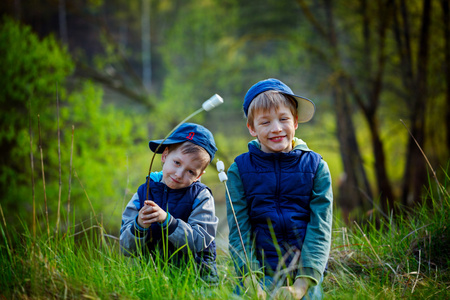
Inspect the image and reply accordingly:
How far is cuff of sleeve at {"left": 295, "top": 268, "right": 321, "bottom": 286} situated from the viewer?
1.98 metres

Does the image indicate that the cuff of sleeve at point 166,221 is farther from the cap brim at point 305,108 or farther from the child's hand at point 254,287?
the cap brim at point 305,108

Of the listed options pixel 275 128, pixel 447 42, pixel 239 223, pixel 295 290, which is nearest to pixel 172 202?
pixel 239 223

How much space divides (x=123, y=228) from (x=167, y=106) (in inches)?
310

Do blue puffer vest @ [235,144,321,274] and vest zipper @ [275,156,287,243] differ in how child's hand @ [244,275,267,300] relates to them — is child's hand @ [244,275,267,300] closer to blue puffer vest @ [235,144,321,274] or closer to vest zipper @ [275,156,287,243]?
blue puffer vest @ [235,144,321,274]

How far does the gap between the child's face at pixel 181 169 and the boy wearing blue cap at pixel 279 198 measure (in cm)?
21

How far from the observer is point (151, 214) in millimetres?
1988

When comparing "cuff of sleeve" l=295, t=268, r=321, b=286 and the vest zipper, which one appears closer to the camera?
"cuff of sleeve" l=295, t=268, r=321, b=286

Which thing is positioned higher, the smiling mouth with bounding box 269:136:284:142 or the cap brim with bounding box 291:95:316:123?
the cap brim with bounding box 291:95:316:123

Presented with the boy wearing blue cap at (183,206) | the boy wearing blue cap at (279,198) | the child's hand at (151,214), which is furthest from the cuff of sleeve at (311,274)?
the child's hand at (151,214)

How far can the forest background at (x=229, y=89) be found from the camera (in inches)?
281

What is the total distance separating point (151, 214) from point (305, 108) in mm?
1029

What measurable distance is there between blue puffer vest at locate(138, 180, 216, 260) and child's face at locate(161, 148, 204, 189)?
0.05m

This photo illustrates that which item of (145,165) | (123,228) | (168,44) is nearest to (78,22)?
(168,44)

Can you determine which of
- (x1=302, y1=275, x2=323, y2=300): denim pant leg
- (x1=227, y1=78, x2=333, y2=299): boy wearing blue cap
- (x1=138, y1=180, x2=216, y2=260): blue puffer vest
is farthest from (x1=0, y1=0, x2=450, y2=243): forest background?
(x1=302, y1=275, x2=323, y2=300): denim pant leg
